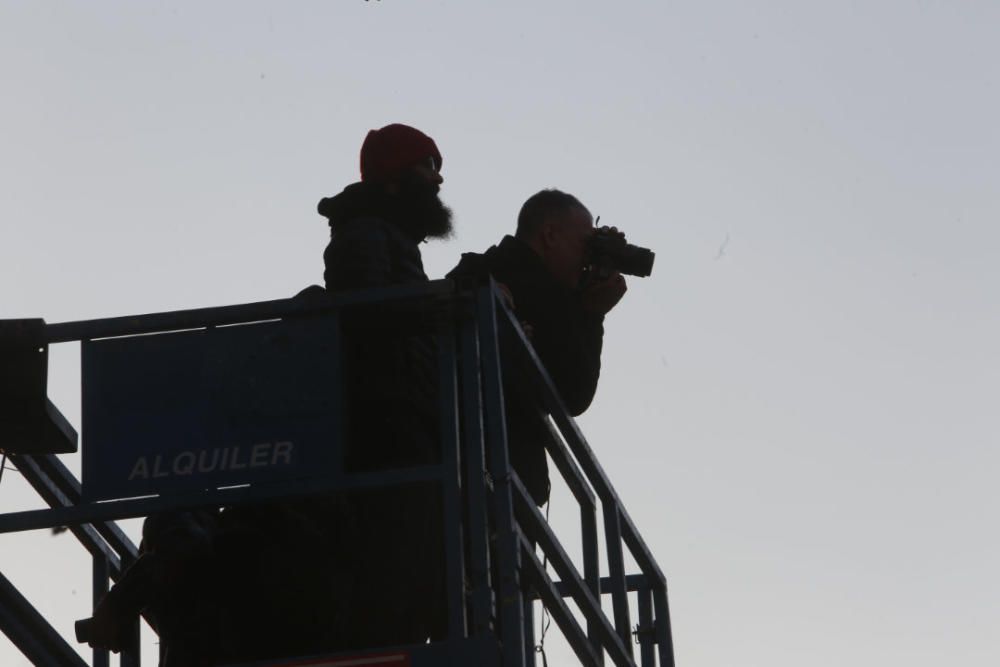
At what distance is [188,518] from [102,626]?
48cm

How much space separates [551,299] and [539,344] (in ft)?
0.75

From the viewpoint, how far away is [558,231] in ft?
25.4

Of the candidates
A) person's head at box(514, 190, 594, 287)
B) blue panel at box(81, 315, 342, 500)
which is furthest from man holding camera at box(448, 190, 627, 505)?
blue panel at box(81, 315, 342, 500)

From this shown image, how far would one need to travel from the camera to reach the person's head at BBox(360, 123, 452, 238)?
6.98 m

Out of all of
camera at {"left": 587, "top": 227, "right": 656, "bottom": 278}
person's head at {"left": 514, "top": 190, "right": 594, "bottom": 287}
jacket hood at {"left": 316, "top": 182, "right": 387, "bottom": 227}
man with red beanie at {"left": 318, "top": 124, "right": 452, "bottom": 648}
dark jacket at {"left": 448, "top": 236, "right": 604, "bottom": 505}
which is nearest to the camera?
man with red beanie at {"left": 318, "top": 124, "right": 452, "bottom": 648}

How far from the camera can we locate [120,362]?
19.7ft

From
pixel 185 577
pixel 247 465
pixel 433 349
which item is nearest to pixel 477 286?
pixel 433 349

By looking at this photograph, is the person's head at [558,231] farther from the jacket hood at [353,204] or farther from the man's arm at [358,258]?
the man's arm at [358,258]

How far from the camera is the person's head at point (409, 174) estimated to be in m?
6.98

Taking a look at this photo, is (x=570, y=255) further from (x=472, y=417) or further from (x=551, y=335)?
(x=472, y=417)

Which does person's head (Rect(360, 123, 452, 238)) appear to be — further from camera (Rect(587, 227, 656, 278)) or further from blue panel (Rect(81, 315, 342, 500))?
blue panel (Rect(81, 315, 342, 500))

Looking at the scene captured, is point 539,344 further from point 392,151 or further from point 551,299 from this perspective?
point 392,151

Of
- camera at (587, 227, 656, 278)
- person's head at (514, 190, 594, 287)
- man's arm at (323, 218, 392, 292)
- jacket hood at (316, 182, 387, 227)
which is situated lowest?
man's arm at (323, 218, 392, 292)

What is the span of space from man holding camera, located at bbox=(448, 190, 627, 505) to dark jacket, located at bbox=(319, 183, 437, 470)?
44 cm
